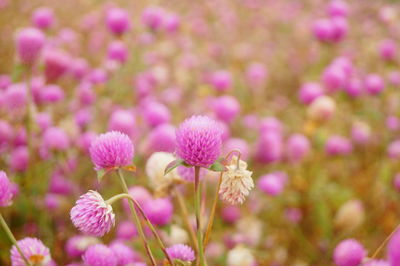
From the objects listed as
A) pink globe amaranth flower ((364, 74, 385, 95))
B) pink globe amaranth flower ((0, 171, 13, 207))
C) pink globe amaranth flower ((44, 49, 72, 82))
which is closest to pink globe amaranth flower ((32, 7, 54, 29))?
pink globe amaranth flower ((44, 49, 72, 82))

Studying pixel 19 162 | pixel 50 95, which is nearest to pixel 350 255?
pixel 19 162

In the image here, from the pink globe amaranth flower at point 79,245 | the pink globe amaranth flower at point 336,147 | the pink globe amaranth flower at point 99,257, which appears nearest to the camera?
the pink globe amaranth flower at point 99,257

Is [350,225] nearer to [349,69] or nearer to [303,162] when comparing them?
[303,162]

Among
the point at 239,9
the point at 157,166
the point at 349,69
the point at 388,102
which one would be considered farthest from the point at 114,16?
the point at 239,9

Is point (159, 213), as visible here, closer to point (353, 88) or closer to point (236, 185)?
point (236, 185)

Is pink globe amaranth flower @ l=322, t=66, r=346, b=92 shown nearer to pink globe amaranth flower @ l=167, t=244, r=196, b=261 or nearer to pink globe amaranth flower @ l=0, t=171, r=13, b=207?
pink globe amaranth flower @ l=167, t=244, r=196, b=261

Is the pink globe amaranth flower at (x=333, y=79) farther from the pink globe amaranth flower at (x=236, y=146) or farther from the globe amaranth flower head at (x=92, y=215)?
the globe amaranth flower head at (x=92, y=215)

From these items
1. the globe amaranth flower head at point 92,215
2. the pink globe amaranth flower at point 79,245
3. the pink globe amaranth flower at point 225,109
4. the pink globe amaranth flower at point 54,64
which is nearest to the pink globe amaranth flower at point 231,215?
the pink globe amaranth flower at point 225,109
